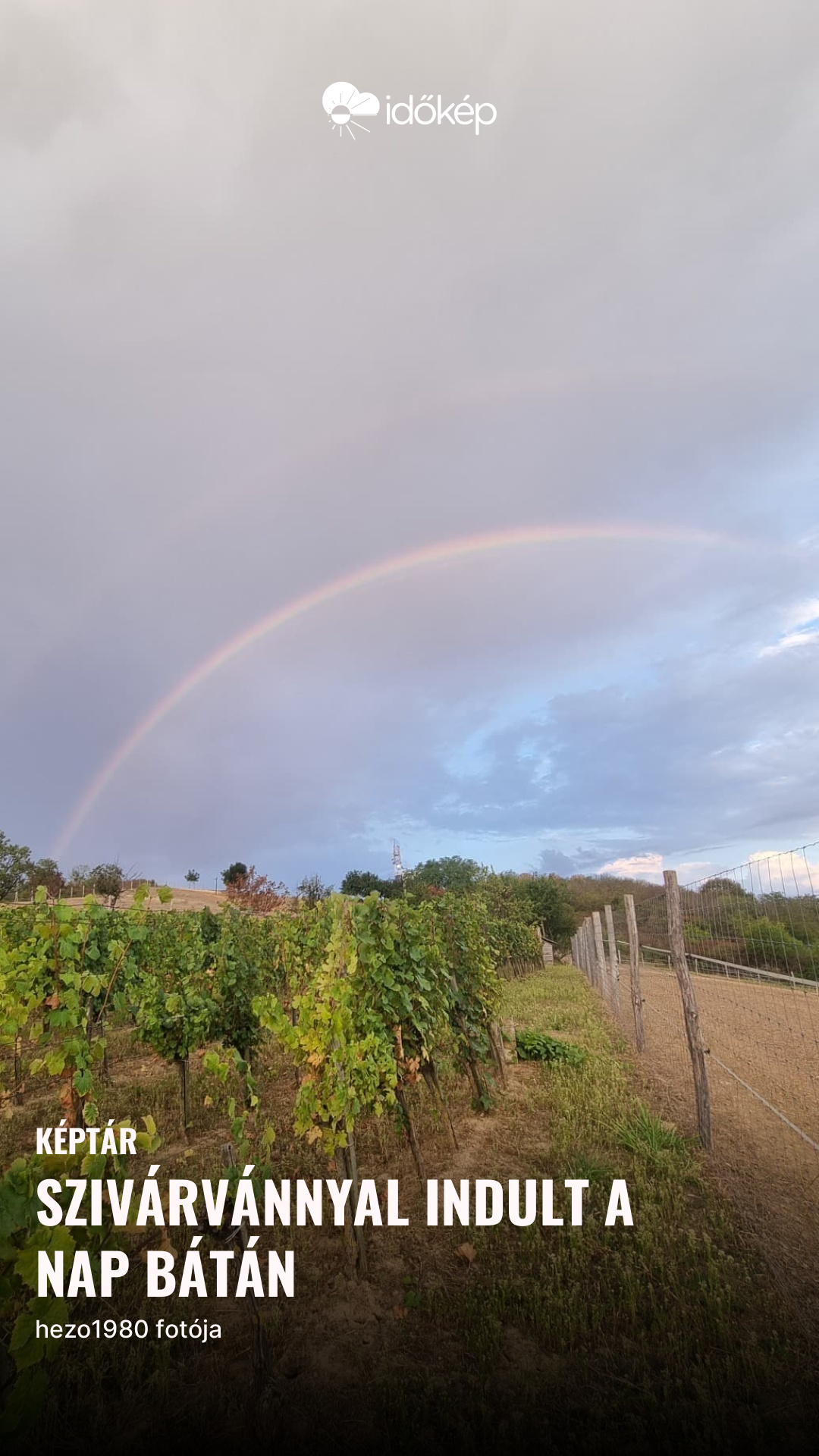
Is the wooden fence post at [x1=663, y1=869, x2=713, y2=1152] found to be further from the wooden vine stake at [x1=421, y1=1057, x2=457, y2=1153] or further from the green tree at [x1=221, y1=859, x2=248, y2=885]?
the green tree at [x1=221, y1=859, x2=248, y2=885]

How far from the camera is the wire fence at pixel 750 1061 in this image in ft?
16.9

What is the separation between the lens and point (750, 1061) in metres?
9.34

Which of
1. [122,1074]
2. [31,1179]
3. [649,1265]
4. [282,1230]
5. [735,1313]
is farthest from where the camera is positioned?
[122,1074]

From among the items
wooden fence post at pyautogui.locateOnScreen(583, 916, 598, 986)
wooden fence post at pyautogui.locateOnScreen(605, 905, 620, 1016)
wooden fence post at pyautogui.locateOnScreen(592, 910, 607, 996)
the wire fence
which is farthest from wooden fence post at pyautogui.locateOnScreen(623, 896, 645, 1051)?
wooden fence post at pyautogui.locateOnScreen(583, 916, 598, 986)

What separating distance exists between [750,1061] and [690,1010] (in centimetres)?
405

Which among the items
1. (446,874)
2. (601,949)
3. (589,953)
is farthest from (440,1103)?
(446,874)

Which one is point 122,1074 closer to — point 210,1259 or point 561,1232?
point 210,1259

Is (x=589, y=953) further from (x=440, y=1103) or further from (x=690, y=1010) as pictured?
(x=440, y=1103)

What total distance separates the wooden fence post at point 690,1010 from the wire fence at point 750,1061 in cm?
1

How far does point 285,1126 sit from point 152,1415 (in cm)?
382

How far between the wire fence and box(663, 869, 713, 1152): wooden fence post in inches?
0.5

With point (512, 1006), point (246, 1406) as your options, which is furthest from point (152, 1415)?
point (512, 1006)

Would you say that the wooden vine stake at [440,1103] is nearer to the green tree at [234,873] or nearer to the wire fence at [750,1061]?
the wire fence at [750,1061]

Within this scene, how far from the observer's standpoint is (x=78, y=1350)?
12.4 ft
